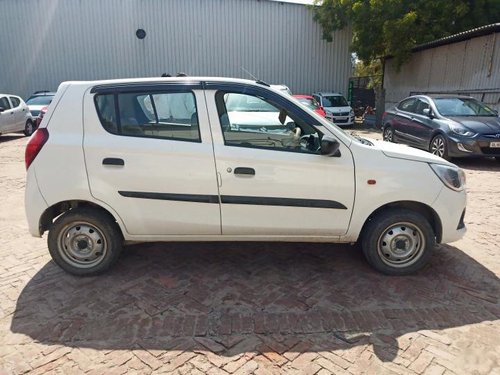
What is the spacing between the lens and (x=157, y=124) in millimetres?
3385

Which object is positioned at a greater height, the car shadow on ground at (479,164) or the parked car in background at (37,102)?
the parked car in background at (37,102)

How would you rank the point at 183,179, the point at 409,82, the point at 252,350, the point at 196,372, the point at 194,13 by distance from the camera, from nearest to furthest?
1. the point at 196,372
2. the point at 252,350
3. the point at 183,179
4. the point at 409,82
5. the point at 194,13

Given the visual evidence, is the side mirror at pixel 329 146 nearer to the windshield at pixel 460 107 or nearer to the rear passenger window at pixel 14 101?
the windshield at pixel 460 107

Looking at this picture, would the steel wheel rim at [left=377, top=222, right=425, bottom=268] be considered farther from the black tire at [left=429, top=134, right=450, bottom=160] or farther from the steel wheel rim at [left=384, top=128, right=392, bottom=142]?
the steel wheel rim at [left=384, top=128, right=392, bottom=142]

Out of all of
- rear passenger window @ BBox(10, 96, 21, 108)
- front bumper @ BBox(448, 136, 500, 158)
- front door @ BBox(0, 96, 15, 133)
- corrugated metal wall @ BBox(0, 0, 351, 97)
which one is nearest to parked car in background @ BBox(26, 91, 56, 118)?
rear passenger window @ BBox(10, 96, 21, 108)

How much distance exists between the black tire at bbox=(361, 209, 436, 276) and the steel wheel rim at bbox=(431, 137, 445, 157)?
6083 mm

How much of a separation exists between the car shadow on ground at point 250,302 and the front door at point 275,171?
1.70 ft

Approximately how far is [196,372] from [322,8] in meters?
21.4

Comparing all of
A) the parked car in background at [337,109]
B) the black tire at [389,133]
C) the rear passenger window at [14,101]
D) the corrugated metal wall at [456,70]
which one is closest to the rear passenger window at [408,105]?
the black tire at [389,133]

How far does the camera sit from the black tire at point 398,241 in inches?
139

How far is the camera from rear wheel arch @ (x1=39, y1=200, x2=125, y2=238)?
11.5 feet

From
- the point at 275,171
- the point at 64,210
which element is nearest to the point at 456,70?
the point at 275,171

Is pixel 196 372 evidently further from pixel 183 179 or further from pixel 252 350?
pixel 183 179

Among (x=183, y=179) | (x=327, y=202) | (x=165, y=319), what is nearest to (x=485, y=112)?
(x=327, y=202)
